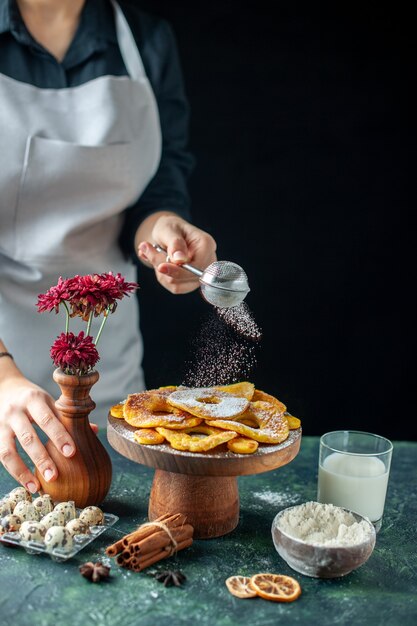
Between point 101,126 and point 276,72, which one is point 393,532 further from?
point 276,72

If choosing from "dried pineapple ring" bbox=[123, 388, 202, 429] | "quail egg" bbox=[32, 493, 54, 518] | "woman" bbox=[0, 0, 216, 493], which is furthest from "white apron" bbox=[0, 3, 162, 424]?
"quail egg" bbox=[32, 493, 54, 518]

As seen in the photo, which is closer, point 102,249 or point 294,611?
point 294,611

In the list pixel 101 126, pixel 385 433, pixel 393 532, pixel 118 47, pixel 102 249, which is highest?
pixel 118 47

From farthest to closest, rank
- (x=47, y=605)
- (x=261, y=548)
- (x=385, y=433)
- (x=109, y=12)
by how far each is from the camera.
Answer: (x=385, y=433) → (x=109, y=12) → (x=261, y=548) → (x=47, y=605)

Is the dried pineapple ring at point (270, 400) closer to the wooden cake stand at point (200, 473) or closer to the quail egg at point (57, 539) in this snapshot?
the wooden cake stand at point (200, 473)

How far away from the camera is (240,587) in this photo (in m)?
1.26

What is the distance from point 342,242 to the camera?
10.2ft

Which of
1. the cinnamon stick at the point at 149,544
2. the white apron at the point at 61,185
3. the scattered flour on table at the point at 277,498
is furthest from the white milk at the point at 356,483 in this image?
the white apron at the point at 61,185

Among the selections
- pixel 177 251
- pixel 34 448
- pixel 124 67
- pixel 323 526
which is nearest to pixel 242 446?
pixel 323 526

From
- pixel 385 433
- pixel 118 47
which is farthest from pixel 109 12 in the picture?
pixel 385 433

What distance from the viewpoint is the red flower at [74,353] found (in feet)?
4.73

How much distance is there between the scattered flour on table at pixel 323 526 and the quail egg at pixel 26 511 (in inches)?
17.2

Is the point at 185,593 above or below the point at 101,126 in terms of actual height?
below

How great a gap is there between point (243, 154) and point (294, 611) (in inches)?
82.5
